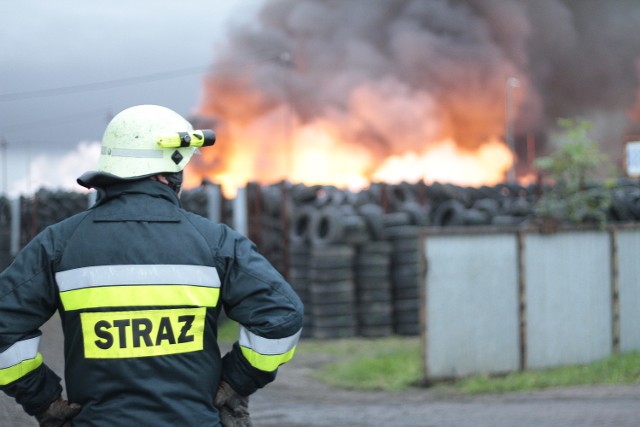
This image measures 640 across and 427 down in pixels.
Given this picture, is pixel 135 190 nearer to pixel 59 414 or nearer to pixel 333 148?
pixel 59 414

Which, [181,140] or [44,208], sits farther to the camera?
[44,208]

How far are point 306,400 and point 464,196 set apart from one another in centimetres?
1069

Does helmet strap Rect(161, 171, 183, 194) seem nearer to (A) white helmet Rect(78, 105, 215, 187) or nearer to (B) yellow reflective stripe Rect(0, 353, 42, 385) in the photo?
(A) white helmet Rect(78, 105, 215, 187)

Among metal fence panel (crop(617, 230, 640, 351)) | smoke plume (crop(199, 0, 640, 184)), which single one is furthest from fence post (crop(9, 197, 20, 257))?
metal fence panel (crop(617, 230, 640, 351))

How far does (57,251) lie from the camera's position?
311cm

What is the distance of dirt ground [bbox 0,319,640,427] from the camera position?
827 cm

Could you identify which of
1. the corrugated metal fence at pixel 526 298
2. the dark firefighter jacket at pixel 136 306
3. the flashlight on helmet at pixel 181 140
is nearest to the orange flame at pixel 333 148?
the corrugated metal fence at pixel 526 298

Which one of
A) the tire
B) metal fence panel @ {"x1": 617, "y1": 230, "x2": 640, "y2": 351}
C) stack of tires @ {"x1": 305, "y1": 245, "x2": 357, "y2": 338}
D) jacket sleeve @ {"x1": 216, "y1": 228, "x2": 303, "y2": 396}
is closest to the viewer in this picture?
jacket sleeve @ {"x1": 216, "y1": 228, "x2": 303, "y2": 396}

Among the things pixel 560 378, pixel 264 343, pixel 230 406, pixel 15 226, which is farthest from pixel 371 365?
pixel 15 226

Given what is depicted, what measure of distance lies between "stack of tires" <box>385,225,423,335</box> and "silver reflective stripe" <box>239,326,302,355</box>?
12147 mm

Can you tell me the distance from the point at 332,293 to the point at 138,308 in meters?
11.9

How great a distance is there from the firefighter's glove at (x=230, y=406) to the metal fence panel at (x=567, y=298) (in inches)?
314

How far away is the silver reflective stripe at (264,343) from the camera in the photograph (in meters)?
3.21

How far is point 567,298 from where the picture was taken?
11273 mm
